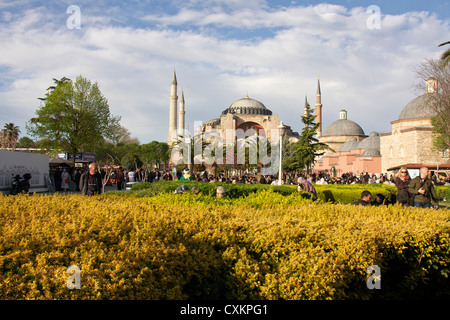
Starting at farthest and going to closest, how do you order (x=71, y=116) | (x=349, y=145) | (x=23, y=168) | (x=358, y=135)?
(x=358, y=135)
(x=349, y=145)
(x=71, y=116)
(x=23, y=168)

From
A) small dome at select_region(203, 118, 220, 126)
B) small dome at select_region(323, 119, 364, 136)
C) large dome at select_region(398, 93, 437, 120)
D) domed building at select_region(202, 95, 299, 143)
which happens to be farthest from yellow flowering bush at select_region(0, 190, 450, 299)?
small dome at select_region(323, 119, 364, 136)

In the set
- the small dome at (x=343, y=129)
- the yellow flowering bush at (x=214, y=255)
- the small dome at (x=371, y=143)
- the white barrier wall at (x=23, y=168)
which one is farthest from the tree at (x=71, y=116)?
the small dome at (x=343, y=129)

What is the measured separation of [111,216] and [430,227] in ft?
12.2

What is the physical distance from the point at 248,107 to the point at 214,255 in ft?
247

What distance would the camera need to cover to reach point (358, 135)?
7375 cm

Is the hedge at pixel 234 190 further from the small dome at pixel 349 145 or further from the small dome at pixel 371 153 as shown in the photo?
the small dome at pixel 349 145

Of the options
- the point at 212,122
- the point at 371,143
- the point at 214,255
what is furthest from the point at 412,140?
A: the point at 214,255

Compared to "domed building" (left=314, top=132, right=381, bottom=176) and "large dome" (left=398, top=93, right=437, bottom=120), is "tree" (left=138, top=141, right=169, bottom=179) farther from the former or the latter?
"large dome" (left=398, top=93, right=437, bottom=120)

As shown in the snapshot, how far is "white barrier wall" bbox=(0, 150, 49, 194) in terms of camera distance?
609 inches

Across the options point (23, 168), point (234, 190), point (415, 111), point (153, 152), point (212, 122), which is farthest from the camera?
point (212, 122)

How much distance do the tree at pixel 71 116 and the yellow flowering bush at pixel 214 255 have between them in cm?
2336

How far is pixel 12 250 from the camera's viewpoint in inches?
94.9

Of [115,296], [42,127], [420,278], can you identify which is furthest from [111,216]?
[42,127]

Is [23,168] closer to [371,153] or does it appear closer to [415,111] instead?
[415,111]
